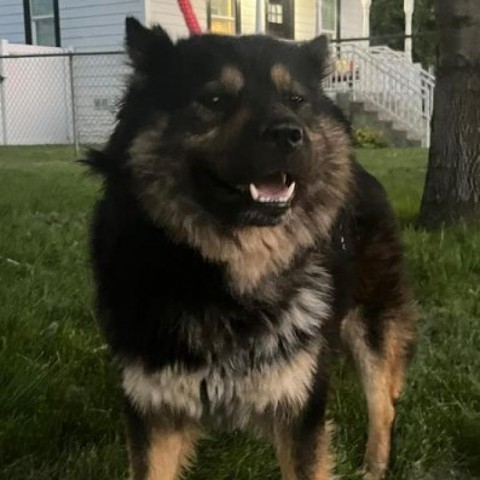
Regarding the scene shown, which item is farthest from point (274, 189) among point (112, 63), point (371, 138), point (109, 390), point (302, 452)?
point (371, 138)

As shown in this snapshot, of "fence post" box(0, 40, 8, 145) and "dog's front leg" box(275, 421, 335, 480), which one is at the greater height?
"fence post" box(0, 40, 8, 145)

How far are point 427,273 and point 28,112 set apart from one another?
15.6 meters

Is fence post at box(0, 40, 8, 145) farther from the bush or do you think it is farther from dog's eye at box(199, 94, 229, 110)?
dog's eye at box(199, 94, 229, 110)

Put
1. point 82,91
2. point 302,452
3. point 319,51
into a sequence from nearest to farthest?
point 302,452 < point 319,51 < point 82,91

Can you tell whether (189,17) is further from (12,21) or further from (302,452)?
(12,21)

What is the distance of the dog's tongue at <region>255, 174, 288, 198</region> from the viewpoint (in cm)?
284

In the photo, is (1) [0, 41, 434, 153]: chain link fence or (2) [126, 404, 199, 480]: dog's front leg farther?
(1) [0, 41, 434, 153]: chain link fence

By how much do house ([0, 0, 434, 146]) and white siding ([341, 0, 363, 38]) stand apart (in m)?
3.55

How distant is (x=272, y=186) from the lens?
9.46 ft

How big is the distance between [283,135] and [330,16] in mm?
22531

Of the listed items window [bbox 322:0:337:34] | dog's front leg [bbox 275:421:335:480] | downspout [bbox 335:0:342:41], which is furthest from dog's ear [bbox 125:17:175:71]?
downspout [bbox 335:0:342:41]

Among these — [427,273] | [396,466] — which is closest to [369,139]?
[427,273]

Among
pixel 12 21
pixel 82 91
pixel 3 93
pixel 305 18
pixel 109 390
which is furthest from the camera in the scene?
pixel 305 18

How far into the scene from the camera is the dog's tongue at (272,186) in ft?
9.30
